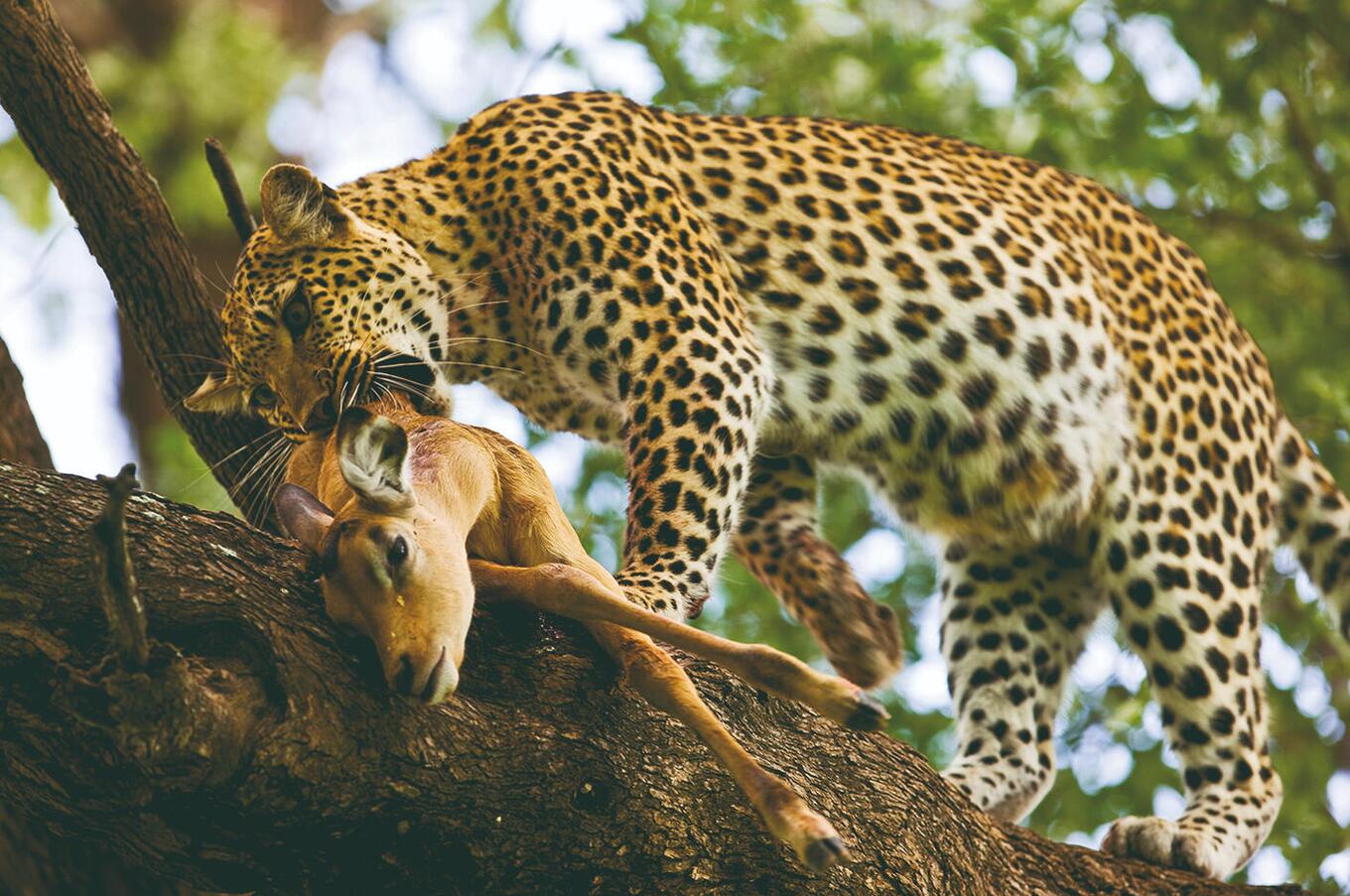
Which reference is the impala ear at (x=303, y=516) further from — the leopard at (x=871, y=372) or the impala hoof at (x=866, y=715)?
the leopard at (x=871, y=372)

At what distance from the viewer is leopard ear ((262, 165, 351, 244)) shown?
20.1 ft

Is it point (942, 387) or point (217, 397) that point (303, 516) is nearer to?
point (217, 397)

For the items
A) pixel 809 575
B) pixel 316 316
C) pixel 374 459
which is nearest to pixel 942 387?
pixel 809 575

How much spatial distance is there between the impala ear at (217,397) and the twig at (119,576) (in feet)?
9.30

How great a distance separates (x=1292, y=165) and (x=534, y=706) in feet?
25.0

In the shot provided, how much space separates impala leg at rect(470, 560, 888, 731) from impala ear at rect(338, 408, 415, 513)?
0.43 meters

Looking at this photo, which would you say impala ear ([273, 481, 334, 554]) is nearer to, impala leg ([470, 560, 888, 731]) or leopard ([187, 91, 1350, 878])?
impala leg ([470, 560, 888, 731])

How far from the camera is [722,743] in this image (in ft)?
12.2

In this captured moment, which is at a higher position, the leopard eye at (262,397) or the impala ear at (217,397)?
the impala ear at (217,397)

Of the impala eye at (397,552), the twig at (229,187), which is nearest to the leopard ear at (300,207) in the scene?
the twig at (229,187)

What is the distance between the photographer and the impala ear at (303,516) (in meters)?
3.84

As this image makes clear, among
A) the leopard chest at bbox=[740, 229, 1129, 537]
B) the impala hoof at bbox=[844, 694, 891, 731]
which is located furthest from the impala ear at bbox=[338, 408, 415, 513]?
the leopard chest at bbox=[740, 229, 1129, 537]

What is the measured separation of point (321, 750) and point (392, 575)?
Answer: 43 centimetres

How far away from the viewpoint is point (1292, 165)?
9.90 metres
